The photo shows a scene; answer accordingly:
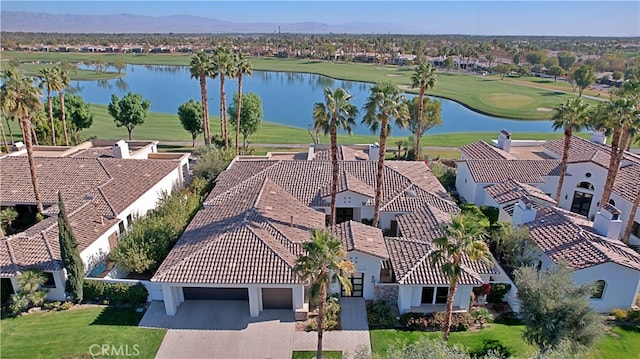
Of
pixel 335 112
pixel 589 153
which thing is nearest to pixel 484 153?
pixel 589 153

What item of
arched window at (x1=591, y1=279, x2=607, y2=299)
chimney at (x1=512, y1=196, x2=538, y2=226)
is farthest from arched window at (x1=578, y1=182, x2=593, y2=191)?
arched window at (x1=591, y1=279, x2=607, y2=299)

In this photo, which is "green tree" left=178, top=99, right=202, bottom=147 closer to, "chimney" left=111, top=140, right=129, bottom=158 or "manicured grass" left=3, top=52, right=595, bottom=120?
"chimney" left=111, top=140, right=129, bottom=158

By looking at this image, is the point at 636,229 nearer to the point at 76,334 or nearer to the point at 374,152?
the point at 374,152

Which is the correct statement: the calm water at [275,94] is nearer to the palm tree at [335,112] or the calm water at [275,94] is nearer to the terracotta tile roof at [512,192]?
the terracotta tile roof at [512,192]

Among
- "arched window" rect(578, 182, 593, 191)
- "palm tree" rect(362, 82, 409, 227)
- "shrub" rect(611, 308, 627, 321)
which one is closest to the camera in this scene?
"shrub" rect(611, 308, 627, 321)

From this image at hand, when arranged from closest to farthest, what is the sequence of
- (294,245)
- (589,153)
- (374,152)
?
(294,245) < (589,153) < (374,152)
